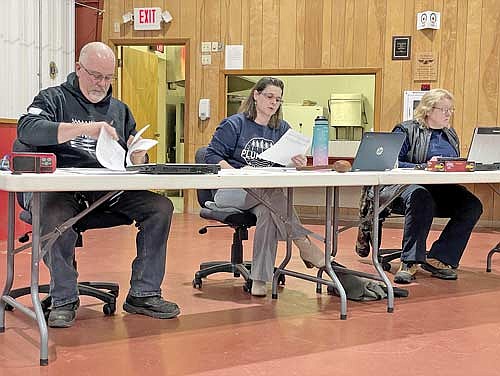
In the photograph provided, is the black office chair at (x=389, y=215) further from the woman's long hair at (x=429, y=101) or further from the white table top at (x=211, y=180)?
the white table top at (x=211, y=180)

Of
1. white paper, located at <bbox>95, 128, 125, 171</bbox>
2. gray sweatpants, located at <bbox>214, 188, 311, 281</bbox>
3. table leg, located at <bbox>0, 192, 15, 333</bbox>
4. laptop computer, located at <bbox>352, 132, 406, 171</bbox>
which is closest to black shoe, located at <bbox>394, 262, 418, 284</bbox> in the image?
gray sweatpants, located at <bbox>214, 188, 311, 281</bbox>

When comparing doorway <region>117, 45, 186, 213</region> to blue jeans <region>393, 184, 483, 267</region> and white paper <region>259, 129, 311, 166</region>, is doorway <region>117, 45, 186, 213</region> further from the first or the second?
white paper <region>259, 129, 311, 166</region>

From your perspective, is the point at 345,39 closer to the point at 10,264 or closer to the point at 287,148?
the point at 287,148

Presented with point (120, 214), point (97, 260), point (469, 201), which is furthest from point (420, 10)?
point (120, 214)

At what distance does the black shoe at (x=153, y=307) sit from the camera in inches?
117

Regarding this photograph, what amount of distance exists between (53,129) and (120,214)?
0.51 metres

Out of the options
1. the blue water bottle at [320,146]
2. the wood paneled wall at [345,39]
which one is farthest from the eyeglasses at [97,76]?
the wood paneled wall at [345,39]

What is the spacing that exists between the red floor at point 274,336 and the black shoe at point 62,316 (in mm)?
35

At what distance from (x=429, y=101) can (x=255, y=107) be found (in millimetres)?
1123

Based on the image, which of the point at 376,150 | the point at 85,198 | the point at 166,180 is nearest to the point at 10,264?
the point at 85,198

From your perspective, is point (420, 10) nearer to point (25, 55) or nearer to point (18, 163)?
point (25, 55)

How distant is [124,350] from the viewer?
2.52m

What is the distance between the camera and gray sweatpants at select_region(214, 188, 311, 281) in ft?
10.9

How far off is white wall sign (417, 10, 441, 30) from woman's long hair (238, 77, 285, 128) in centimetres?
346
